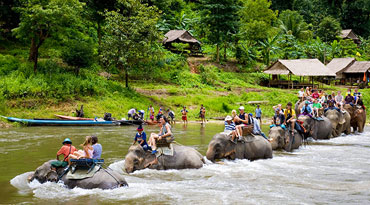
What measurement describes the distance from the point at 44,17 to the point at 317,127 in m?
21.2

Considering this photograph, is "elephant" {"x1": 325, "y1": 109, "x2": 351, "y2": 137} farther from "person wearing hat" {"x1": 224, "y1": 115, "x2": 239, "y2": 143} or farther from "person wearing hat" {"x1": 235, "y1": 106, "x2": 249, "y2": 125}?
"person wearing hat" {"x1": 224, "y1": 115, "x2": 239, "y2": 143}

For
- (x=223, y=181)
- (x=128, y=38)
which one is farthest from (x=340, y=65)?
(x=223, y=181)

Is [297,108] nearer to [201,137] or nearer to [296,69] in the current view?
[201,137]

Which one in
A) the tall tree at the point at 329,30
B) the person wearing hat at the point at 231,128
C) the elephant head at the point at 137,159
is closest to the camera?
the elephant head at the point at 137,159

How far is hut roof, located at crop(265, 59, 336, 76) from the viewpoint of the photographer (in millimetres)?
46938

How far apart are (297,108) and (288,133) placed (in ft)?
17.7

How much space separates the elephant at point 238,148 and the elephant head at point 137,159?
238cm

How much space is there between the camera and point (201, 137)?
22.4 metres

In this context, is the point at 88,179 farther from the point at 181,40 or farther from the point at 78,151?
the point at 181,40

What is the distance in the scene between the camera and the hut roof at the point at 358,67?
54.0 meters

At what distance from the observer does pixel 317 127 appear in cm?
2139

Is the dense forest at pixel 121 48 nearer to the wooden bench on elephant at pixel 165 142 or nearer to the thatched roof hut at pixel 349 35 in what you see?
the thatched roof hut at pixel 349 35

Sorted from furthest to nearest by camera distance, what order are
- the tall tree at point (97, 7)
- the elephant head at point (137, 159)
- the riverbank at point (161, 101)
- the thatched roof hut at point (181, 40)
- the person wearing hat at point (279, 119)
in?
1. the thatched roof hut at point (181, 40)
2. the tall tree at point (97, 7)
3. the riverbank at point (161, 101)
4. the person wearing hat at point (279, 119)
5. the elephant head at point (137, 159)

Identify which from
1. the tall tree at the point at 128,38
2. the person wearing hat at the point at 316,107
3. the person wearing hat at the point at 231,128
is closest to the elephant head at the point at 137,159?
the person wearing hat at the point at 231,128
